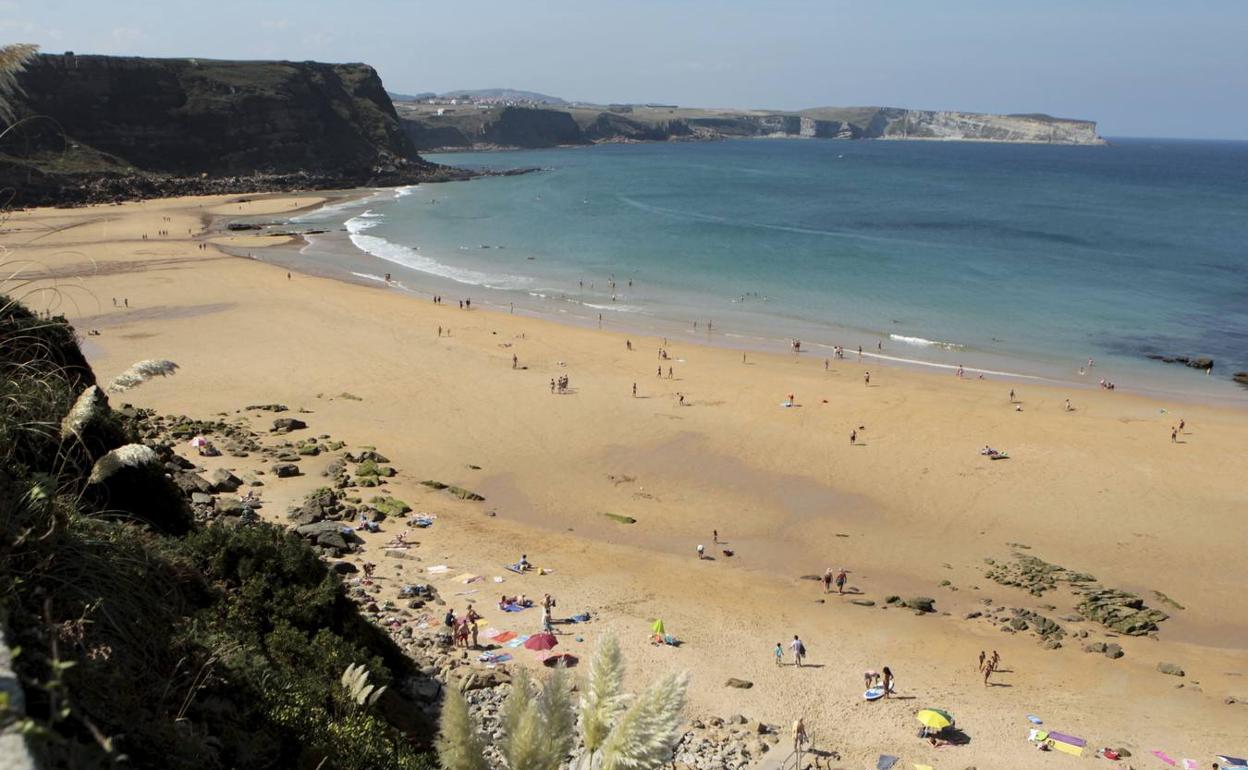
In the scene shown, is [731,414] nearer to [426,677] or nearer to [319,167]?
[426,677]

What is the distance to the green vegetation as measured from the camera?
4520 millimetres

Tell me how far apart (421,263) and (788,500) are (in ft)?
128

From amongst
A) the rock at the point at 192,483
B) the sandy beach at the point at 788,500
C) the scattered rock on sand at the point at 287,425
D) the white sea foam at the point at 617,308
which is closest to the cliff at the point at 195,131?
the sandy beach at the point at 788,500

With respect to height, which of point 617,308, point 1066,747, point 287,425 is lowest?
point 1066,747

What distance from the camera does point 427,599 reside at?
15.9 meters

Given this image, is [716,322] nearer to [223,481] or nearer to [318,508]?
[318,508]

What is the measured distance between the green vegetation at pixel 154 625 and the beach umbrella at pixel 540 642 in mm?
3401

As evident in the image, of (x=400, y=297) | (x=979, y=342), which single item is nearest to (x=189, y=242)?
(x=400, y=297)

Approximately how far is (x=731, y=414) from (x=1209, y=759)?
1741cm

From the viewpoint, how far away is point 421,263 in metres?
55.7

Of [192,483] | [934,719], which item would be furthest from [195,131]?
[934,719]

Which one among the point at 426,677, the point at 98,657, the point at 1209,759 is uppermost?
the point at 98,657

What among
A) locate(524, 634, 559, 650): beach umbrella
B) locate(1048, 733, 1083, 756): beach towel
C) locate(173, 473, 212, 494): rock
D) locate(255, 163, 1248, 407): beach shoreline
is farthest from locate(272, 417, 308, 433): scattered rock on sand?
locate(1048, 733, 1083, 756): beach towel

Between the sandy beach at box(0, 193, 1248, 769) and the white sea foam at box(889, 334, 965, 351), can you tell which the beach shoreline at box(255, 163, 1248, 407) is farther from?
the sandy beach at box(0, 193, 1248, 769)
